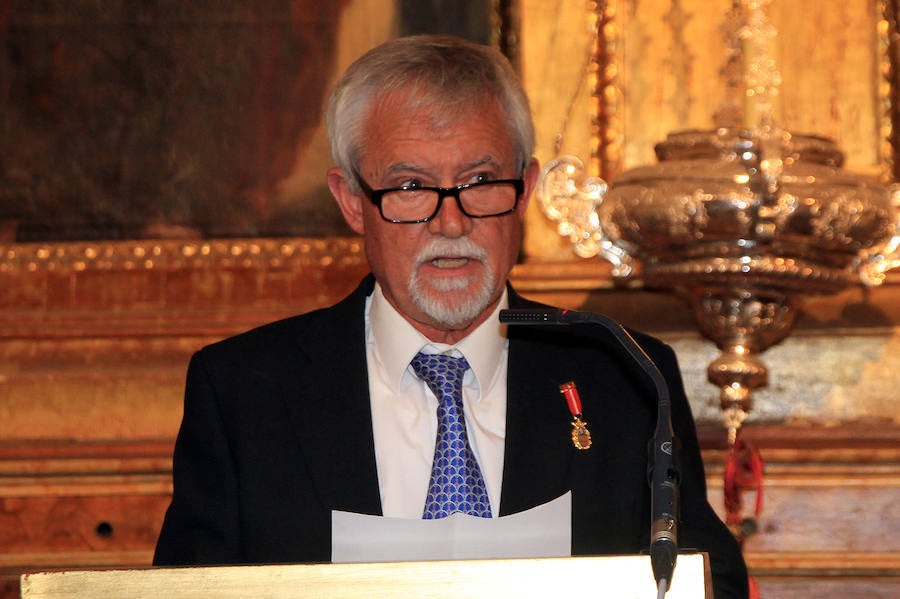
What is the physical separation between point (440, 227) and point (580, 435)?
17.0 inches

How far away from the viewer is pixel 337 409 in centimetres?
245

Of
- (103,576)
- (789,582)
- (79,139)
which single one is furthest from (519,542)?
(79,139)

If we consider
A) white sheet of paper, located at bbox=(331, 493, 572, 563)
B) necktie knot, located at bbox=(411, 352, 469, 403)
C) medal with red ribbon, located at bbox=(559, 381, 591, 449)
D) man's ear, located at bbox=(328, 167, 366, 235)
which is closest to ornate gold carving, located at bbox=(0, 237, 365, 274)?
man's ear, located at bbox=(328, 167, 366, 235)

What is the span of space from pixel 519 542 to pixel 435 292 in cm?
61

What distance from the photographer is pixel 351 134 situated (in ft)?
8.57

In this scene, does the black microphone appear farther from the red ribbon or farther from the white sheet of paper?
the red ribbon

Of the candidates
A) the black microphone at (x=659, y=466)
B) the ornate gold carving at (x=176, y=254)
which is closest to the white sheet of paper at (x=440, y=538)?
the black microphone at (x=659, y=466)

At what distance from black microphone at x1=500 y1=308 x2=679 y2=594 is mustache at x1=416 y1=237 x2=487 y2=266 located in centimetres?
60

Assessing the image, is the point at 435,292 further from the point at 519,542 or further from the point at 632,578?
the point at 632,578

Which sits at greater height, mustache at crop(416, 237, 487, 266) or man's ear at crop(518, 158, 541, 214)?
man's ear at crop(518, 158, 541, 214)

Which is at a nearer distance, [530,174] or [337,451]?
[337,451]

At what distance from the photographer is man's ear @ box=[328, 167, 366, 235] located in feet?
8.73

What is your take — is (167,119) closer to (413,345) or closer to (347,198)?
(347,198)

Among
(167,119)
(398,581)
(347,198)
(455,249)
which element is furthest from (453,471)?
(167,119)
